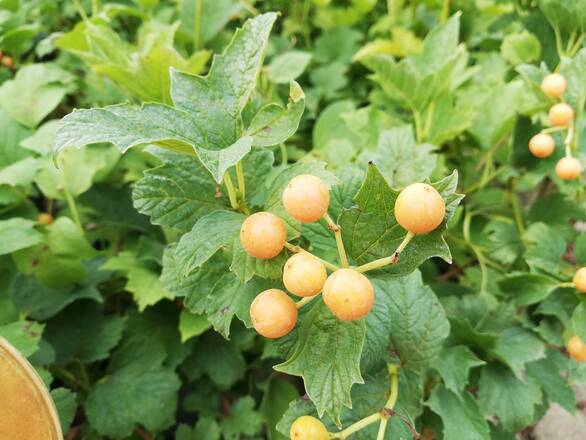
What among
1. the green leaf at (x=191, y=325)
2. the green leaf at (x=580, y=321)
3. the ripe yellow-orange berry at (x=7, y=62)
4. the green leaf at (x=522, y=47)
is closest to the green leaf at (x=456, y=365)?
the green leaf at (x=580, y=321)

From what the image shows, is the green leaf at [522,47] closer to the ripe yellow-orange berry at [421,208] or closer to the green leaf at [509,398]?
the green leaf at [509,398]

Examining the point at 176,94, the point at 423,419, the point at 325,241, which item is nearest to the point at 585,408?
the point at 423,419

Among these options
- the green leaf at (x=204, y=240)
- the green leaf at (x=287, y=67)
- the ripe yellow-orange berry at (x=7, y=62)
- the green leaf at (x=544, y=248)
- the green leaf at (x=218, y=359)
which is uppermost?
the green leaf at (x=204, y=240)

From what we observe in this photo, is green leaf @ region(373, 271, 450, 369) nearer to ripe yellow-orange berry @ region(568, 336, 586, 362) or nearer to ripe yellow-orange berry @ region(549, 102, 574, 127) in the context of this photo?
ripe yellow-orange berry @ region(568, 336, 586, 362)

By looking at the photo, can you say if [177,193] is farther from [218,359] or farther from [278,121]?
[218,359]

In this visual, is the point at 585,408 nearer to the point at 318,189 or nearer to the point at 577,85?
the point at 577,85

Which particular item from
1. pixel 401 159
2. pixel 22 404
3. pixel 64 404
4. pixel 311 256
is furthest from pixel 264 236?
Result: pixel 64 404

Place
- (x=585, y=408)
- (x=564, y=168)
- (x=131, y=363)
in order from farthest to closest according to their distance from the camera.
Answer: (x=585, y=408) < (x=131, y=363) < (x=564, y=168)
